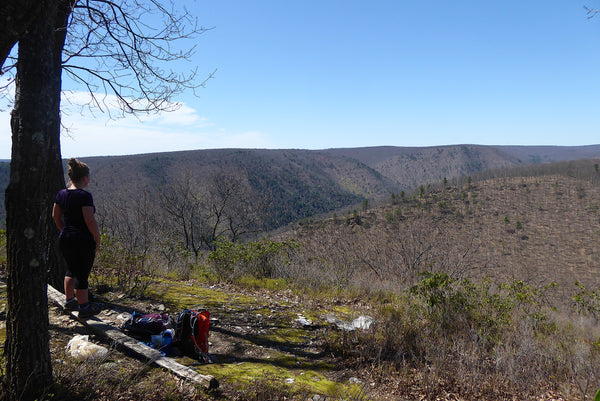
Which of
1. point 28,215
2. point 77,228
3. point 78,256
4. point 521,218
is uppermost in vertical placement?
point 28,215

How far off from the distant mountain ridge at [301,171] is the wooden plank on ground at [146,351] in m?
50.8

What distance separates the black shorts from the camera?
339 centimetres

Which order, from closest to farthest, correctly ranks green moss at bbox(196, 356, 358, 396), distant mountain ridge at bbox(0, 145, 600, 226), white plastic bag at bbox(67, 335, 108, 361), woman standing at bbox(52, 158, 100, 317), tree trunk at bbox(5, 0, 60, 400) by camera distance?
1. tree trunk at bbox(5, 0, 60, 400)
2. white plastic bag at bbox(67, 335, 108, 361)
3. green moss at bbox(196, 356, 358, 396)
4. woman standing at bbox(52, 158, 100, 317)
5. distant mountain ridge at bbox(0, 145, 600, 226)

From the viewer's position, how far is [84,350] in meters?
2.84

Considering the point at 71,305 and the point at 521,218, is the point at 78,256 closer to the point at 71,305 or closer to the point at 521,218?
the point at 71,305

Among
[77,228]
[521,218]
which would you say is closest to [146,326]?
[77,228]

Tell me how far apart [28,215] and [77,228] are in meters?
1.45

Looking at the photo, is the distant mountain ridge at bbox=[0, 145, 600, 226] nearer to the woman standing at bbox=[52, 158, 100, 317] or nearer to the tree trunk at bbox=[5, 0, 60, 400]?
the woman standing at bbox=[52, 158, 100, 317]

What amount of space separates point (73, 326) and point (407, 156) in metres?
205

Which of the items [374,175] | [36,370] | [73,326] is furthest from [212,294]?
[374,175]

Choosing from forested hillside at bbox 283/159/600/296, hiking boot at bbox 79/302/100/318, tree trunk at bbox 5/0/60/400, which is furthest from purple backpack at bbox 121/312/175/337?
forested hillside at bbox 283/159/600/296

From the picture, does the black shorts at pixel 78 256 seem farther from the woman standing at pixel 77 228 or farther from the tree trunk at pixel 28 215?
the tree trunk at pixel 28 215

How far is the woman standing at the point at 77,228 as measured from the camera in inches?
132

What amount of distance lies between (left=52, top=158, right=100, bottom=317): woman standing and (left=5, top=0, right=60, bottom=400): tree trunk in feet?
4.16
